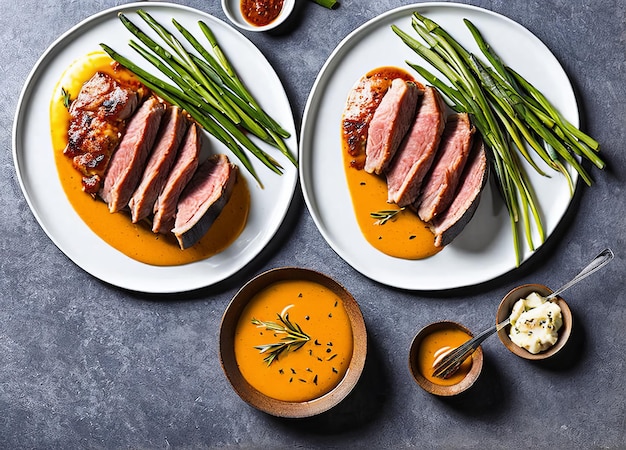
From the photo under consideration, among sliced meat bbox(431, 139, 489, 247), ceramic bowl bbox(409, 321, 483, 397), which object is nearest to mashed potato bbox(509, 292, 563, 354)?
ceramic bowl bbox(409, 321, 483, 397)

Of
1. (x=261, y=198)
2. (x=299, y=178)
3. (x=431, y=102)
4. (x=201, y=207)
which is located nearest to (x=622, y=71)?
(x=431, y=102)

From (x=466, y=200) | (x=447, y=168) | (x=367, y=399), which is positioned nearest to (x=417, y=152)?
(x=447, y=168)

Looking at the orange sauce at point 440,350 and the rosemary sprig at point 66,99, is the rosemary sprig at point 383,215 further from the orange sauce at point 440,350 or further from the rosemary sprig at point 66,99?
the rosemary sprig at point 66,99

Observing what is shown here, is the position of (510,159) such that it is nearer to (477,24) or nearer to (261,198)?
(477,24)

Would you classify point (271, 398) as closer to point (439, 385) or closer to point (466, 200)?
point (439, 385)

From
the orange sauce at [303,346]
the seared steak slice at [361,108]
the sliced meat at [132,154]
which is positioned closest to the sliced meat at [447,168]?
the seared steak slice at [361,108]

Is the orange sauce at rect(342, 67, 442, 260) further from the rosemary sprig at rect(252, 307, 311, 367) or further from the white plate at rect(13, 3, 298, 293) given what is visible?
the rosemary sprig at rect(252, 307, 311, 367)

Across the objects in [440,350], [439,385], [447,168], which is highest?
[447,168]
